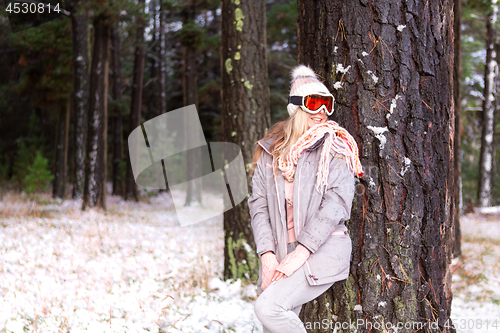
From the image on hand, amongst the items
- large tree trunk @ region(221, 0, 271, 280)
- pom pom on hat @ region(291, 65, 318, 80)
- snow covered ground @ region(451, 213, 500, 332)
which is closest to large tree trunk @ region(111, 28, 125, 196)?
large tree trunk @ region(221, 0, 271, 280)

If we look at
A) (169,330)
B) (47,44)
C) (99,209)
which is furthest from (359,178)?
(47,44)

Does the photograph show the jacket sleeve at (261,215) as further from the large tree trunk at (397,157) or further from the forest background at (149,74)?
the forest background at (149,74)

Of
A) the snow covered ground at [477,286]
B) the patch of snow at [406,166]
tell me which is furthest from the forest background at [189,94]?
the snow covered ground at [477,286]

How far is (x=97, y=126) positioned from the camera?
39.8 ft

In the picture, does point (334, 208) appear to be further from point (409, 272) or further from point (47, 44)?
point (47, 44)

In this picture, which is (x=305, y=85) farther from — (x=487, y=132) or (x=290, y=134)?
(x=487, y=132)

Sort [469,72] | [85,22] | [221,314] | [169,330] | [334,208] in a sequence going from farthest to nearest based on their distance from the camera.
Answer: [469,72]
[85,22]
[221,314]
[169,330]
[334,208]

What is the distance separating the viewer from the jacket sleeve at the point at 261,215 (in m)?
2.44

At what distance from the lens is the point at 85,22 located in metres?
12.9

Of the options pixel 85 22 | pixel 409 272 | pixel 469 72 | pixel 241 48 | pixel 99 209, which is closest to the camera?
pixel 409 272

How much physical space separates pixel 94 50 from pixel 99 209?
5072mm

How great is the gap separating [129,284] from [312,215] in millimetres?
3470

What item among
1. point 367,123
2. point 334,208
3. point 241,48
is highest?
point 241,48

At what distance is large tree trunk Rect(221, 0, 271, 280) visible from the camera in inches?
203
